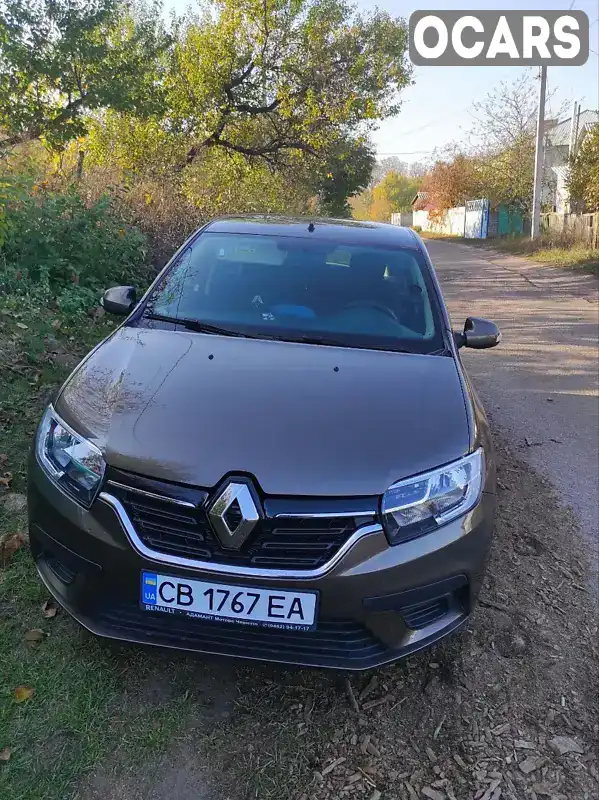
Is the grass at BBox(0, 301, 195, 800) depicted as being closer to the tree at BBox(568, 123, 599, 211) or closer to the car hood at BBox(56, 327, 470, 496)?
the car hood at BBox(56, 327, 470, 496)

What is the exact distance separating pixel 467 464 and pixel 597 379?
5.26 meters

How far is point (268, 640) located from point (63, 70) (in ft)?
39.3

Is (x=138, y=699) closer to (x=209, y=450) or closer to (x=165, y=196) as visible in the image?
(x=209, y=450)

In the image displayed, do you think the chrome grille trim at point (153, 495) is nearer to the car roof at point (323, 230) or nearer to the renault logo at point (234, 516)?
the renault logo at point (234, 516)

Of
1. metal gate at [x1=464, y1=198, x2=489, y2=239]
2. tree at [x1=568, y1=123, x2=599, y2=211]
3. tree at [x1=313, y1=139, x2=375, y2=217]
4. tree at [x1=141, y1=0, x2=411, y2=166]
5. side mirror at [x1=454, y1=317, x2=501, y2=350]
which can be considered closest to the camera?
side mirror at [x1=454, y1=317, x2=501, y2=350]

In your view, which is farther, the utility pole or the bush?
the utility pole

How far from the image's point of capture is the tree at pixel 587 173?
19.8 m

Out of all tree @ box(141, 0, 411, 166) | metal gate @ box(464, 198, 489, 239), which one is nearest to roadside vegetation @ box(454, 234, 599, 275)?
tree @ box(141, 0, 411, 166)

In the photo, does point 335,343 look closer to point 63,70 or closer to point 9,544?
point 9,544

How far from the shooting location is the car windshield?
309 centimetres

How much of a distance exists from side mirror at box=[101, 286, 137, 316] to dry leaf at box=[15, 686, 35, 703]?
1.88m

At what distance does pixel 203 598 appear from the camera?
1964 mm

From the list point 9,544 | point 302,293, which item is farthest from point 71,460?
point 302,293

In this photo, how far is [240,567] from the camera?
193 centimetres
